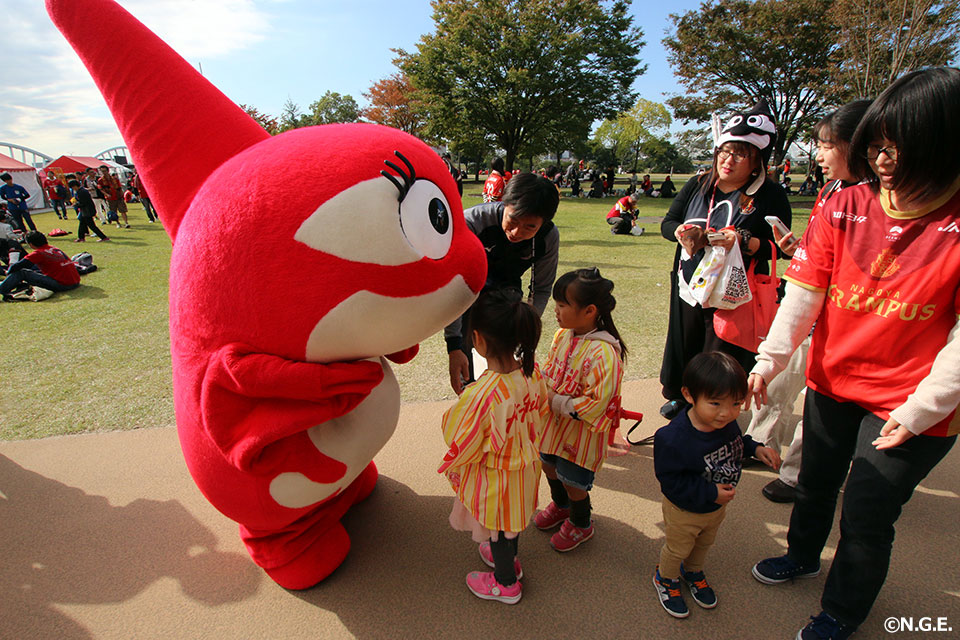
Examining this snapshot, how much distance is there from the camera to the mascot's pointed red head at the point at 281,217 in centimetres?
150

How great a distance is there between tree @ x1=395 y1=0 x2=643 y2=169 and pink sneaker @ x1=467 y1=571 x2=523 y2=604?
73.8 feet

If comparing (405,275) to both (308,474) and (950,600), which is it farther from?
(950,600)

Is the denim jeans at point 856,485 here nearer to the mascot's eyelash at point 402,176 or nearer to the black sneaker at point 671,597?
the black sneaker at point 671,597

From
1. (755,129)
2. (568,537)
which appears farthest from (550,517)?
(755,129)

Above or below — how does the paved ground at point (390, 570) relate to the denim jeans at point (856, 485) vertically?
below

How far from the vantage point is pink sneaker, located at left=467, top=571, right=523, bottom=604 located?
2025 millimetres

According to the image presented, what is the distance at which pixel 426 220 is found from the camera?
1.65 m

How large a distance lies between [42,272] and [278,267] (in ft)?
24.6

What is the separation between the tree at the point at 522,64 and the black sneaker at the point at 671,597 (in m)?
22.5

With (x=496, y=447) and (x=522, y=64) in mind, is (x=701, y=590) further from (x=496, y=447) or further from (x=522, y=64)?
(x=522, y=64)

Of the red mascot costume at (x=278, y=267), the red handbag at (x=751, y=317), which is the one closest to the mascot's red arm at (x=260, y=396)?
the red mascot costume at (x=278, y=267)

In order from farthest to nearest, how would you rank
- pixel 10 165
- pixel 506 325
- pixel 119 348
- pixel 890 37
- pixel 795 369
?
pixel 10 165 → pixel 890 37 → pixel 119 348 → pixel 795 369 → pixel 506 325

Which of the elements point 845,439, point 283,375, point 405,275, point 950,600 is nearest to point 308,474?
point 283,375

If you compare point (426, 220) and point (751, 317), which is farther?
point (751, 317)
